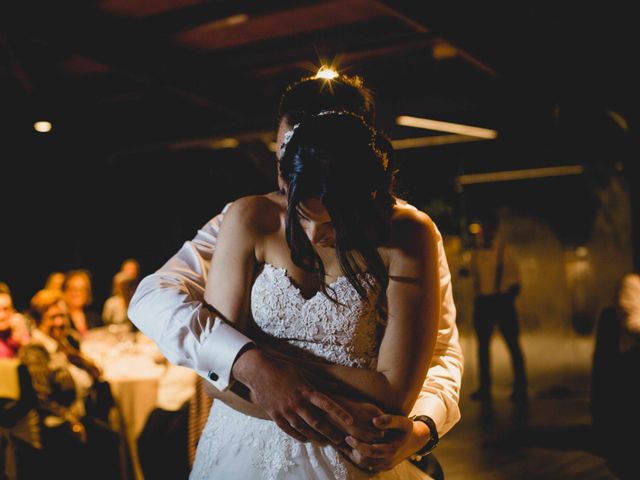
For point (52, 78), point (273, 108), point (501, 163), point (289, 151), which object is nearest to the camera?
point (289, 151)

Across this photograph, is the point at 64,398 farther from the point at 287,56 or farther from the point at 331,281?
the point at 331,281

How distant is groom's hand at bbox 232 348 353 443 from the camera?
1212 mm

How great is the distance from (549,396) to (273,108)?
4.01 meters

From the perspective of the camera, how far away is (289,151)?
1.29 meters

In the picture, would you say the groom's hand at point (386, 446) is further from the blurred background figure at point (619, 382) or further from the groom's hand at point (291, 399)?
the blurred background figure at point (619, 382)

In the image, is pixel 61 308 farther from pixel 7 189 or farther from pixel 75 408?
pixel 7 189

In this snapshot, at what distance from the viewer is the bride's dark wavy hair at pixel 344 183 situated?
4.13 ft

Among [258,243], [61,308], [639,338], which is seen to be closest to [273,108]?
[61,308]

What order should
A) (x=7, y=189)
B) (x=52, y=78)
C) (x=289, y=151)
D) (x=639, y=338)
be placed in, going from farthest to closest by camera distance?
1. (x=7, y=189)
2. (x=52, y=78)
3. (x=639, y=338)
4. (x=289, y=151)

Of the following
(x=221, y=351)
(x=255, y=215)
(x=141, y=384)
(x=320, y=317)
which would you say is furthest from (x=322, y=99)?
(x=141, y=384)

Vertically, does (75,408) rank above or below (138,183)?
below

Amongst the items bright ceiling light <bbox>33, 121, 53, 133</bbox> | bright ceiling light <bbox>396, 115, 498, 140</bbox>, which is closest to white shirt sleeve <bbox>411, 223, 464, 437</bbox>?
bright ceiling light <bbox>396, 115, 498, 140</bbox>

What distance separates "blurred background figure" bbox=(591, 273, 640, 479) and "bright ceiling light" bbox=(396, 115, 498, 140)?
243 cm

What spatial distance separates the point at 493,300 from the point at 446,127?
5.93ft
